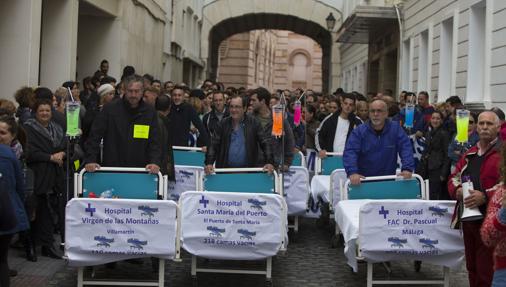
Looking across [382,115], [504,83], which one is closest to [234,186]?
[382,115]

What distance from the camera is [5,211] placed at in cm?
710

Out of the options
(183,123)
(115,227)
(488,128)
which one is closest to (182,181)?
(183,123)

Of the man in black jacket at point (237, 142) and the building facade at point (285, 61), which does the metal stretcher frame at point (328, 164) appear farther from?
the building facade at point (285, 61)

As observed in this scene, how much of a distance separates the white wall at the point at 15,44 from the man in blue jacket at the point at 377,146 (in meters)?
7.36

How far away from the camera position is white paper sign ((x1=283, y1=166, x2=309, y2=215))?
36.3 ft

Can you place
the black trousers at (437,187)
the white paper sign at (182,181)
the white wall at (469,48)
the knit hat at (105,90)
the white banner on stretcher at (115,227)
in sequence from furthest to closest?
1. the white wall at (469,48)
2. the black trousers at (437,187)
3. the knit hat at (105,90)
4. the white paper sign at (182,181)
5. the white banner on stretcher at (115,227)

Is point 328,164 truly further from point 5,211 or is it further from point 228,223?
point 5,211

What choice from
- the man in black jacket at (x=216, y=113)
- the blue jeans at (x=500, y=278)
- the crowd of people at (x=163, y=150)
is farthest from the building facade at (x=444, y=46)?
the blue jeans at (x=500, y=278)

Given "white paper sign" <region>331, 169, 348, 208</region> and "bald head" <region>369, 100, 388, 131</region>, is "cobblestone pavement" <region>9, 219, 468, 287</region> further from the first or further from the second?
"bald head" <region>369, 100, 388, 131</region>

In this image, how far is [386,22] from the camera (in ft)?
98.9

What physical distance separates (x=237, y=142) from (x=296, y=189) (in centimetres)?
Result: 142

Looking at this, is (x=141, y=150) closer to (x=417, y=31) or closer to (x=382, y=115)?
(x=382, y=115)

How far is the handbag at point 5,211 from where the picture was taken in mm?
7066

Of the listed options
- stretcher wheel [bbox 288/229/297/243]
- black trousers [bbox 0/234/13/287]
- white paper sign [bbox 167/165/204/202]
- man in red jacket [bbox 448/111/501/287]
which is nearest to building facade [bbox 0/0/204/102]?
white paper sign [bbox 167/165/204/202]
